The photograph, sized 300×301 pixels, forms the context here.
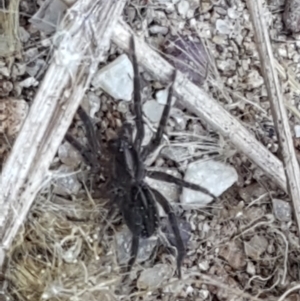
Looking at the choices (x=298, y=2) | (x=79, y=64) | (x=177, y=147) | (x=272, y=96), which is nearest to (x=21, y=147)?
(x=79, y=64)

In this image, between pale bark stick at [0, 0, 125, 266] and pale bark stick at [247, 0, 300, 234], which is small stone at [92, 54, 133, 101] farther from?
pale bark stick at [247, 0, 300, 234]

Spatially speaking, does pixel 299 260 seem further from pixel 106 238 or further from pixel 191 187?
pixel 106 238

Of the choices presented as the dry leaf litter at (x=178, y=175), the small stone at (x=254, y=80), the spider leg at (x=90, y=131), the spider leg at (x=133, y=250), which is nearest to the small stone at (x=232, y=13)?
the dry leaf litter at (x=178, y=175)

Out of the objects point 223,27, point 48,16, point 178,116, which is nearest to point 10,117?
point 48,16

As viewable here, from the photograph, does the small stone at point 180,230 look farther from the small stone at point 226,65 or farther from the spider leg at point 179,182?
the small stone at point 226,65

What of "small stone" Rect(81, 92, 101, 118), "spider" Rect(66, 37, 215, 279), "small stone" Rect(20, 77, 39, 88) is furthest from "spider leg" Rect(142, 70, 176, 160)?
"small stone" Rect(20, 77, 39, 88)

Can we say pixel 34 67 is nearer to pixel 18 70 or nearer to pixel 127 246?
pixel 18 70
